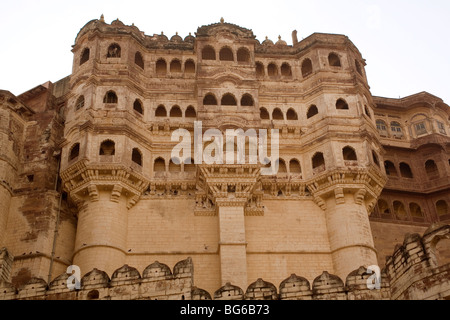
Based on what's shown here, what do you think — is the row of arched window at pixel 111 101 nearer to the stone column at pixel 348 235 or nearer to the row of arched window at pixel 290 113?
the row of arched window at pixel 290 113

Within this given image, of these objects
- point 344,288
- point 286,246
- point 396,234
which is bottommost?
point 344,288

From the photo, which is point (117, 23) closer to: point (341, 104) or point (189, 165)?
point (189, 165)

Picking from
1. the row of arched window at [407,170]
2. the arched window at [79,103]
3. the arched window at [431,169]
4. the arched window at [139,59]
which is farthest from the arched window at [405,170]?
the arched window at [79,103]

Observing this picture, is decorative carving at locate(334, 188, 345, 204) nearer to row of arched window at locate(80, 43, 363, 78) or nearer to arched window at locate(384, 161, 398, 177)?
row of arched window at locate(80, 43, 363, 78)

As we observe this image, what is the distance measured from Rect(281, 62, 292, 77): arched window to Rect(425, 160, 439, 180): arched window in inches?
382

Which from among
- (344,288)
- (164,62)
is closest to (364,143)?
(164,62)

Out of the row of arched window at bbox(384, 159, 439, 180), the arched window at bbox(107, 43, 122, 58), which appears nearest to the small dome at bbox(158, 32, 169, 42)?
the arched window at bbox(107, 43, 122, 58)

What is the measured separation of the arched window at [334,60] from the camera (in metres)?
30.9

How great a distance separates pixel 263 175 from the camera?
2716cm

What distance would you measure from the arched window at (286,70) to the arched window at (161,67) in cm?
591

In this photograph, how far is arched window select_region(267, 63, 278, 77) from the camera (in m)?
31.2

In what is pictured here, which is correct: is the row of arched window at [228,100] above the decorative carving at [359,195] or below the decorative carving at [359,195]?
above

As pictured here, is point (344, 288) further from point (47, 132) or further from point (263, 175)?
point (47, 132)
